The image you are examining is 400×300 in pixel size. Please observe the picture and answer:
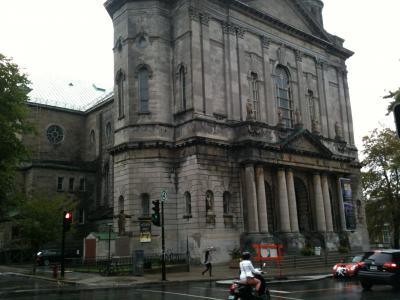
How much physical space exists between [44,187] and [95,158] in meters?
7.33

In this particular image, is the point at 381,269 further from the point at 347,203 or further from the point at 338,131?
the point at 338,131

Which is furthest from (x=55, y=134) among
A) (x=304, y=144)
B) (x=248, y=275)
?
(x=248, y=275)

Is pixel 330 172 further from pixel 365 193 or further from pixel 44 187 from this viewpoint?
pixel 44 187

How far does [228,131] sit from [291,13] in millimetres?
17273

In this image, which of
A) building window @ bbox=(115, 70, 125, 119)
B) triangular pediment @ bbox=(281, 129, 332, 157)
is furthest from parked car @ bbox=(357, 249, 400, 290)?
building window @ bbox=(115, 70, 125, 119)

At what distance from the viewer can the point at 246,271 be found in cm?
1322

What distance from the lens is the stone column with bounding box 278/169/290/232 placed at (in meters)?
38.1

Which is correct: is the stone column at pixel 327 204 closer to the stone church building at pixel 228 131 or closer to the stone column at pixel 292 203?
the stone church building at pixel 228 131

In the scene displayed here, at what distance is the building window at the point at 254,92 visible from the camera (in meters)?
41.4

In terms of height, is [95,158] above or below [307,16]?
below

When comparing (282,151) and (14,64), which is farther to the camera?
(282,151)

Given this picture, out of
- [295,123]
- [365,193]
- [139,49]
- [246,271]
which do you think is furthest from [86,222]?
[246,271]

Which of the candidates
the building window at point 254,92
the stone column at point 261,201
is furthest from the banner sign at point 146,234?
the building window at point 254,92

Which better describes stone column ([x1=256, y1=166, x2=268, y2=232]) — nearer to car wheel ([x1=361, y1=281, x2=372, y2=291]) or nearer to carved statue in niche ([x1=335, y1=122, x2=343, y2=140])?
carved statue in niche ([x1=335, y1=122, x2=343, y2=140])
